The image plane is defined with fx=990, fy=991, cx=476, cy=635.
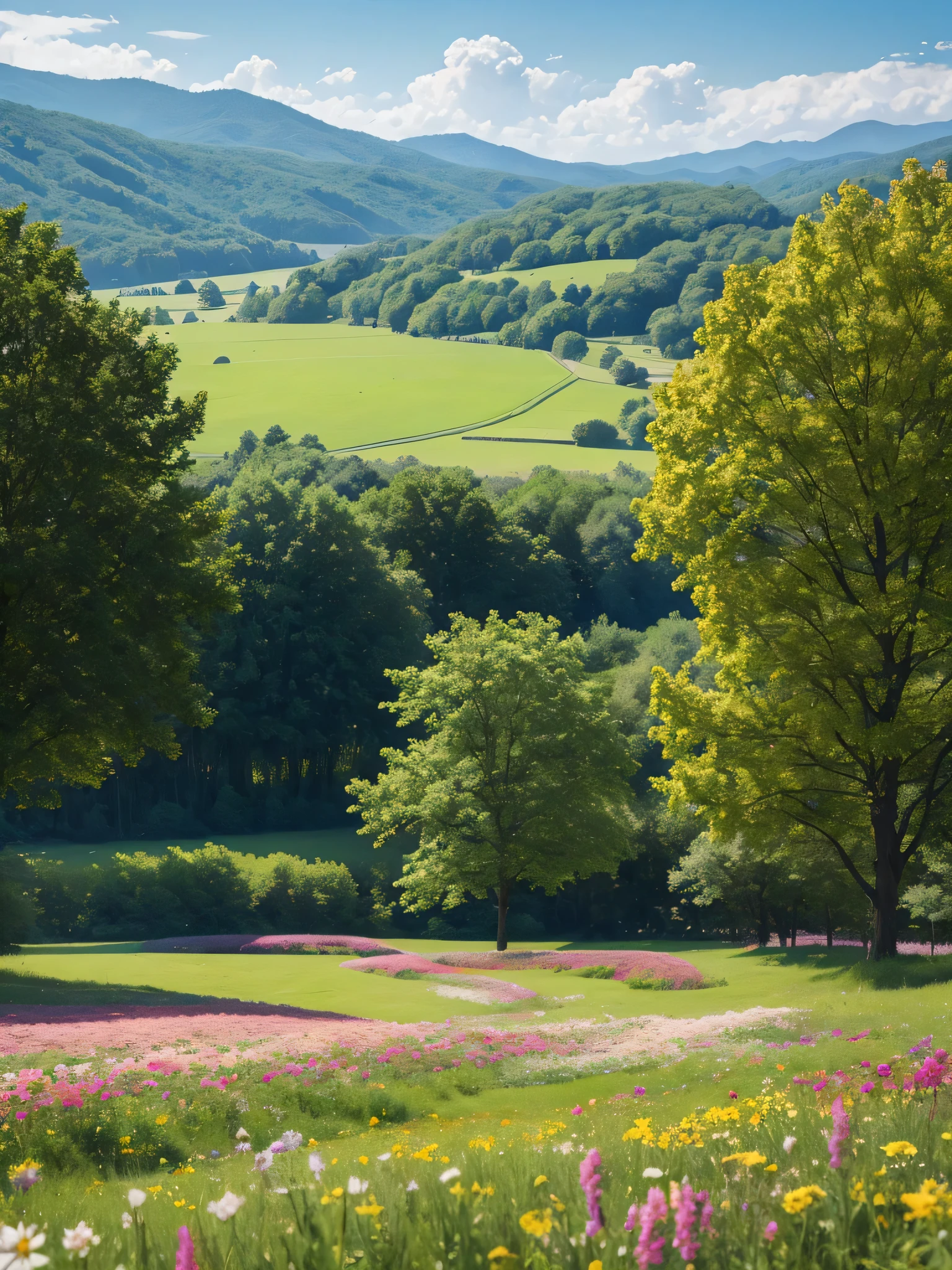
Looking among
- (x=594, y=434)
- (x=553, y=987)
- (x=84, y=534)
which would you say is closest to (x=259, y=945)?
(x=553, y=987)

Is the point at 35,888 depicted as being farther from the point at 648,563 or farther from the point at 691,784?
the point at 648,563

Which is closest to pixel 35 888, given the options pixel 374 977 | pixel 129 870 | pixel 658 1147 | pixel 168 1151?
pixel 129 870

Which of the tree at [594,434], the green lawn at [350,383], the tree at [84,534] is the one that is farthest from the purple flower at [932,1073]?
the tree at [594,434]

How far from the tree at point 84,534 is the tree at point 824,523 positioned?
10.9 meters

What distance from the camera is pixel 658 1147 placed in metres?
5.57

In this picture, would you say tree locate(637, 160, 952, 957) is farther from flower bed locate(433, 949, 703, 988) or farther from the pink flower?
the pink flower

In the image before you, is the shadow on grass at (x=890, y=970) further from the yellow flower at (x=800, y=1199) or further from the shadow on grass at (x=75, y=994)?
the yellow flower at (x=800, y=1199)

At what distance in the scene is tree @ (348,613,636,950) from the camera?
1432 inches

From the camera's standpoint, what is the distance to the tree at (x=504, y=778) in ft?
119

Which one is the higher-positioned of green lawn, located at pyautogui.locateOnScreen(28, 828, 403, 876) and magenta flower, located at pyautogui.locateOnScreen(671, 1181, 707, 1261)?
magenta flower, located at pyautogui.locateOnScreen(671, 1181, 707, 1261)

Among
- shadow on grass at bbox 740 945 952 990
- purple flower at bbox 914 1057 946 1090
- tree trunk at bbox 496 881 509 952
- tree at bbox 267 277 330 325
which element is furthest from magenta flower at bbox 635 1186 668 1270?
tree at bbox 267 277 330 325

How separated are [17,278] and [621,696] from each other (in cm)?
4335

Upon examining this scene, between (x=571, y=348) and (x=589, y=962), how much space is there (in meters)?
143

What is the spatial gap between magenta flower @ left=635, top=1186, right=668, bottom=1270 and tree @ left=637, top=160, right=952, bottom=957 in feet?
52.2
